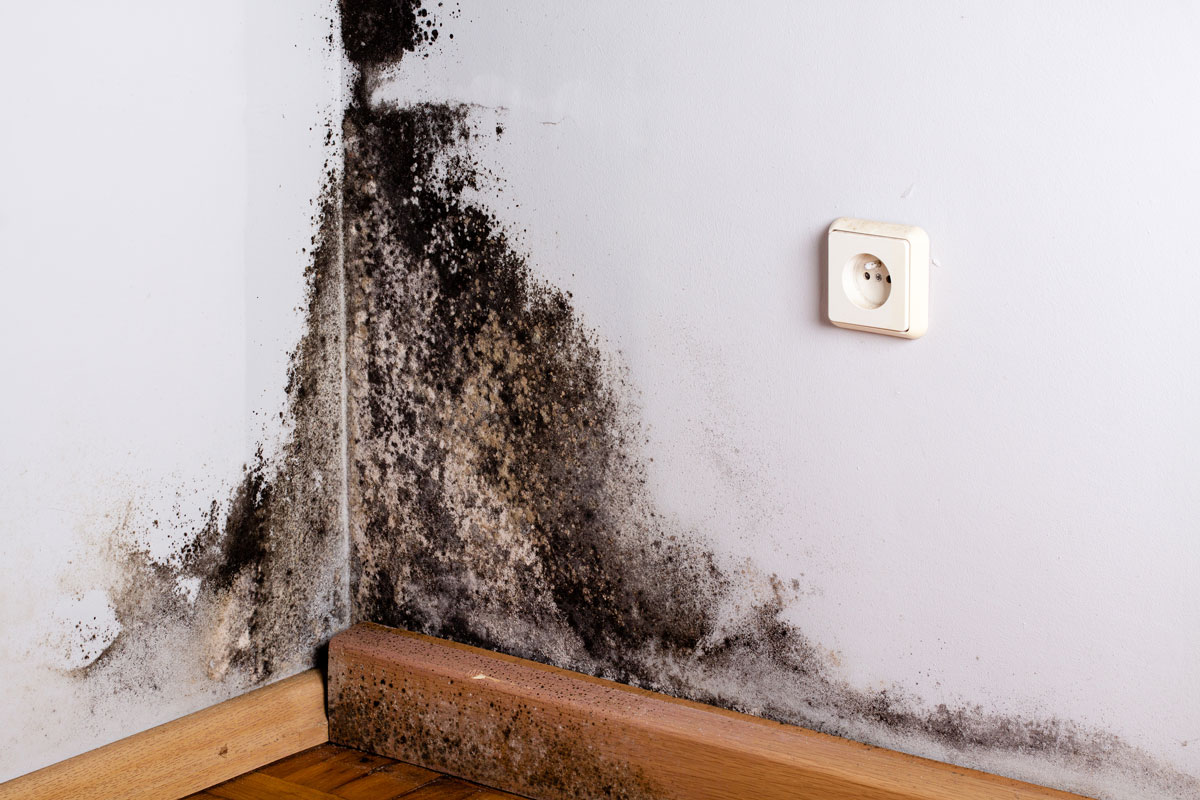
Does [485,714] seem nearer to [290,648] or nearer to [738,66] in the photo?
[290,648]

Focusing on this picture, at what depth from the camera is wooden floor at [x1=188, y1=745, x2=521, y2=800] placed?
56.2 inches

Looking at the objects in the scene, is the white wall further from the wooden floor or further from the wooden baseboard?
the wooden baseboard

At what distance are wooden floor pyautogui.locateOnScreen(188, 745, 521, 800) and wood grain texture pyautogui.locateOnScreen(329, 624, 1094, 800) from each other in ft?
0.06

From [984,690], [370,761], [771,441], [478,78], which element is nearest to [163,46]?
[478,78]

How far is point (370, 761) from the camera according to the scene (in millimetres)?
1521

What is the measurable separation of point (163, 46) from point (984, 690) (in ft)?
3.64

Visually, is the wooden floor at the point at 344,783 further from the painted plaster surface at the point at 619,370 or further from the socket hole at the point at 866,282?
the socket hole at the point at 866,282

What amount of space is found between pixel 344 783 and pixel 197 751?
0.59 ft

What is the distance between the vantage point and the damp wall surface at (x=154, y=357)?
4.03 feet

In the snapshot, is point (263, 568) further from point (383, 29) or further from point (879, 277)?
point (879, 277)

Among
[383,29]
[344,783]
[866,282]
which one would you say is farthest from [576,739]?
[383,29]

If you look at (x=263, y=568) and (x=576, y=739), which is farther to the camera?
(x=263, y=568)

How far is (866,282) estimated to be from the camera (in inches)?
45.9

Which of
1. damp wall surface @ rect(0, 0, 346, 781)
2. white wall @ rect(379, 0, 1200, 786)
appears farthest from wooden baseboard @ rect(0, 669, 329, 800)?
white wall @ rect(379, 0, 1200, 786)
